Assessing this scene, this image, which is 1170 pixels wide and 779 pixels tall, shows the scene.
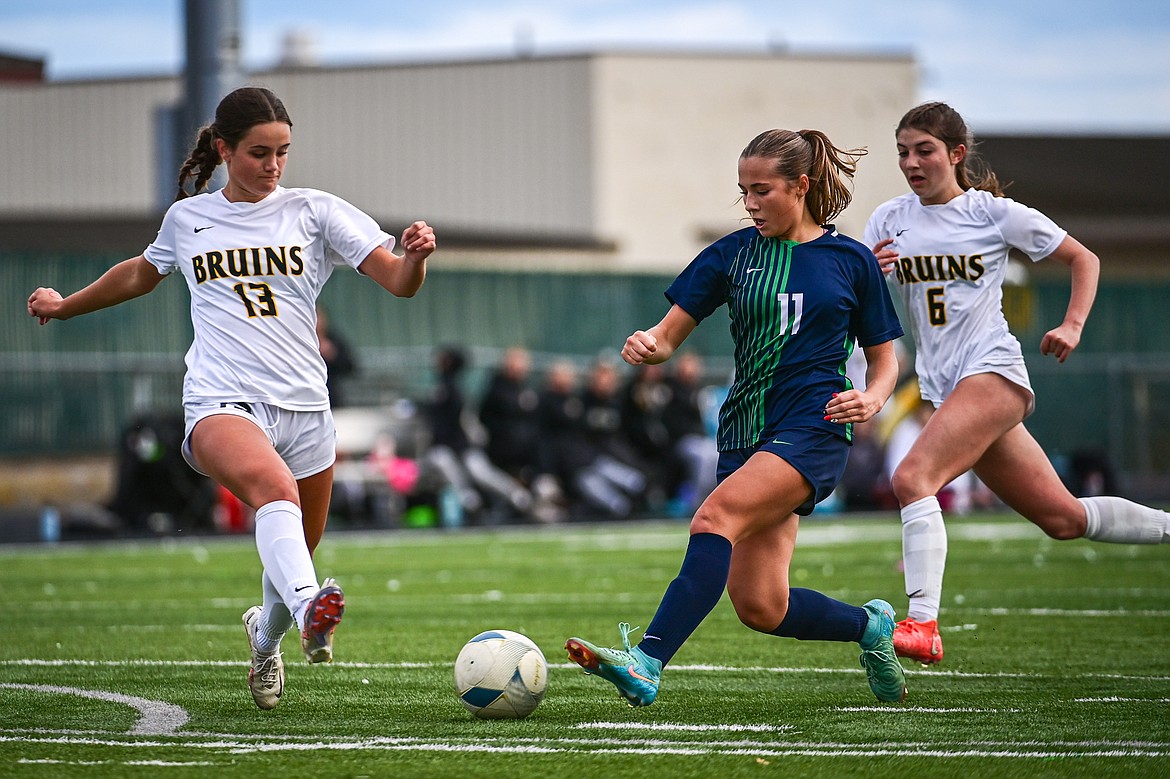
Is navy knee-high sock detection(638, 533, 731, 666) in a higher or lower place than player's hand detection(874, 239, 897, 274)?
lower

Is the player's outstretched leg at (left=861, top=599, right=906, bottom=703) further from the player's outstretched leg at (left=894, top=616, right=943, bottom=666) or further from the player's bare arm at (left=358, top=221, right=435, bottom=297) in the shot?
the player's bare arm at (left=358, top=221, right=435, bottom=297)

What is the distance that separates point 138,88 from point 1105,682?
27.8m

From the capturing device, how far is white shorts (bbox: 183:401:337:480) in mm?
5656

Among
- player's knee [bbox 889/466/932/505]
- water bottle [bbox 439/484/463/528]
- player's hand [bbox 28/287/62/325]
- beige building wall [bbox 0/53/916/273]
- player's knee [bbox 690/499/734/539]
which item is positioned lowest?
Answer: water bottle [bbox 439/484/463/528]

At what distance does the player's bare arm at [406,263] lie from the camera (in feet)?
18.3

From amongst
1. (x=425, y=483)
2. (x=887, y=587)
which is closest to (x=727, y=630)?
(x=887, y=587)

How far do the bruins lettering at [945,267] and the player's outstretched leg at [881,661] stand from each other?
1.71 metres

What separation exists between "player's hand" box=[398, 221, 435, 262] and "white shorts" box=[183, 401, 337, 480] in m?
0.67

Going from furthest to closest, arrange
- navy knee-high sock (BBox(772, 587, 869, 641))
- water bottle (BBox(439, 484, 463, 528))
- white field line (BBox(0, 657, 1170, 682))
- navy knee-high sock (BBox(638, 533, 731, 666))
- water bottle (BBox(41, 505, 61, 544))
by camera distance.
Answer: water bottle (BBox(439, 484, 463, 528))
water bottle (BBox(41, 505, 61, 544))
white field line (BBox(0, 657, 1170, 682))
navy knee-high sock (BBox(772, 587, 869, 641))
navy knee-high sock (BBox(638, 533, 731, 666))

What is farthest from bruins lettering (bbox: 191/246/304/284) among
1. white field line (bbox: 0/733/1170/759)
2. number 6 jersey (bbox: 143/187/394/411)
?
white field line (bbox: 0/733/1170/759)

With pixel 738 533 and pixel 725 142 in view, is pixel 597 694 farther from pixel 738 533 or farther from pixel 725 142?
pixel 725 142

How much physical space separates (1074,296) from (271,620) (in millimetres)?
3480

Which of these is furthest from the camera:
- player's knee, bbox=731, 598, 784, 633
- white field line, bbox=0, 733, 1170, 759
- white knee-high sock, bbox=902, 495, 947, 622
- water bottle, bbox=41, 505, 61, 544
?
water bottle, bbox=41, 505, 61, 544

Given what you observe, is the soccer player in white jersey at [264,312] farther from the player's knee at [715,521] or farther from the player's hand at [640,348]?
the player's knee at [715,521]
